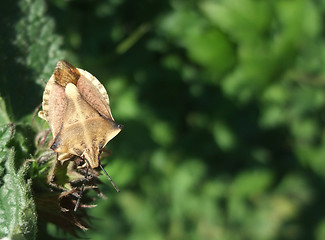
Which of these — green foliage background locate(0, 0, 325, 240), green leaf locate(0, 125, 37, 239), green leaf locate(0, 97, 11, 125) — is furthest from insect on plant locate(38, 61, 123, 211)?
green foliage background locate(0, 0, 325, 240)

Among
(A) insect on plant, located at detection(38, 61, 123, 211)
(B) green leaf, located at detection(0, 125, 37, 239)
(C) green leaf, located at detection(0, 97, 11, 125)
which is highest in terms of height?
(C) green leaf, located at detection(0, 97, 11, 125)

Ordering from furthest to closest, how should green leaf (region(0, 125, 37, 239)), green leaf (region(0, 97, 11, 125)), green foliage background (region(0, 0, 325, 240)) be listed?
1. green foliage background (region(0, 0, 325, 240))
2. green leaf (region(0, 97, 11, 125))
3. green leaf (region(0, 125, 37, 239))

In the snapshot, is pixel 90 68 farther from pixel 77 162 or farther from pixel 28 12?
pixel 77 162

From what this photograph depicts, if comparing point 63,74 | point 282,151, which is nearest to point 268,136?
point 282,151

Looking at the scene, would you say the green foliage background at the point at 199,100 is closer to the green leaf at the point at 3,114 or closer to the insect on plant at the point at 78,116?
the green leaf at the point at 3,114

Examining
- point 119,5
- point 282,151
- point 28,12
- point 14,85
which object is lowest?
point 14,85

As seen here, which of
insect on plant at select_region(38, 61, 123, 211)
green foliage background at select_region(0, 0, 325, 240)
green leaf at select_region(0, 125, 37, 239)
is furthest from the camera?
green foliage background at select_region(0, 0, 325, 240)

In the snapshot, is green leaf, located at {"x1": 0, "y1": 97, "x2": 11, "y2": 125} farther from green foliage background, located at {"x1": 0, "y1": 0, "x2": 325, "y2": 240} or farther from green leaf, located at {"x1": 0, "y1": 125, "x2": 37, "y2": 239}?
green foliage background, located at {"x1": 0, "y1": 0, "x2": 325, "y2": 240}
